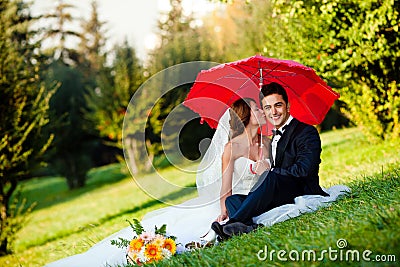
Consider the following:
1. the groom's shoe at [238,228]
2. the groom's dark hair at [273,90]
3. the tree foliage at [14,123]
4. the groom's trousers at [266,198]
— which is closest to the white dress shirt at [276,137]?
the groom's dark hair at [273,90]

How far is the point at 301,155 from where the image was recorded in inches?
179

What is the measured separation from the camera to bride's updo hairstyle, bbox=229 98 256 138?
4.93 metres

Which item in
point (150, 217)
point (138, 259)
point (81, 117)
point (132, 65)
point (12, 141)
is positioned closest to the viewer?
point (138, 259)

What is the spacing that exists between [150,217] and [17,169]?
418 centimetres

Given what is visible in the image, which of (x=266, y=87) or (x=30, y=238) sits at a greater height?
(x=266, y=87)

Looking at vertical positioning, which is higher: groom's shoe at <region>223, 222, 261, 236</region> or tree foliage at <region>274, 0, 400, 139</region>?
tree foliage at <region>274, 0, 400, 139</region>

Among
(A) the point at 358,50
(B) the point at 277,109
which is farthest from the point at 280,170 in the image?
(A) the point at 358,50

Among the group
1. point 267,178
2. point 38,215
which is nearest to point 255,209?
point 267,178

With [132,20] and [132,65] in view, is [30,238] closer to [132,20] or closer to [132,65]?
[132,65]

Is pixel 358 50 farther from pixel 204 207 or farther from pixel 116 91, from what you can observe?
pixel 116 91

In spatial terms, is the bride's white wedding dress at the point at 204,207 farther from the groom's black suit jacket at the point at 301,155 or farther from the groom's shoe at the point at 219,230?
the groom's shoe at the point at 219,230

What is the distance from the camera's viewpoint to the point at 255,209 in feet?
14.3

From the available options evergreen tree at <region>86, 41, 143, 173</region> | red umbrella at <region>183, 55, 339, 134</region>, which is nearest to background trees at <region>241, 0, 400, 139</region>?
red umbrella at <region>183, 55, 339, 134</region>

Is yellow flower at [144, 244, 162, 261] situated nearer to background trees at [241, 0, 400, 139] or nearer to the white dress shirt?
the white dress shirt
